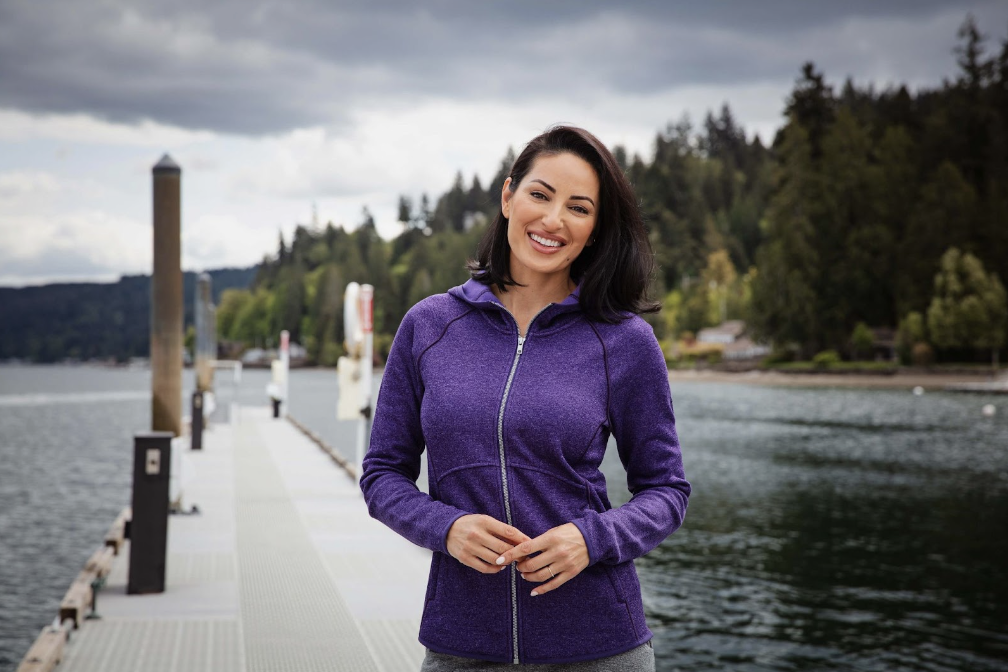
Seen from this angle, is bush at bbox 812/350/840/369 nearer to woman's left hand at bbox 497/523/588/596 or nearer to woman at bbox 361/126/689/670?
woman at bbox 361/126/689/670

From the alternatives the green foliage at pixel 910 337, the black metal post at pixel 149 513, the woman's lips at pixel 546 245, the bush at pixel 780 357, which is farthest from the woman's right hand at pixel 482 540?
the bush at pixel 780 357

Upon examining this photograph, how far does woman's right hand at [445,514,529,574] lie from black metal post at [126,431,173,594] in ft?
16.5

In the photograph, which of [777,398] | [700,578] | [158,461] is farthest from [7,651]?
[777,398]

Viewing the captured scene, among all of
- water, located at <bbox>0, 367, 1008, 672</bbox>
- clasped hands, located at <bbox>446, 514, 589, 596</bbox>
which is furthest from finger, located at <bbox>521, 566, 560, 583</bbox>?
water, located at <bbox>0, 367, 1008, 672</bbox>

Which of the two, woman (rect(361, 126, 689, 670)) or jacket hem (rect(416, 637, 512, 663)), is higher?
woman (rect(361, 126, 689, 670))

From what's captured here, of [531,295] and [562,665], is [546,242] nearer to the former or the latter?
[531,295]

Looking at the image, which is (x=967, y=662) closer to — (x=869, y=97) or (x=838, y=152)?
(x=838, y=152)

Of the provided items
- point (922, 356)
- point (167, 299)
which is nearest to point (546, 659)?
point (167, 299)

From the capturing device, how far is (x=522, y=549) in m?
1.67

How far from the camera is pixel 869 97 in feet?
383

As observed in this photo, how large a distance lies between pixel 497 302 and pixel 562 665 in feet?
2.14

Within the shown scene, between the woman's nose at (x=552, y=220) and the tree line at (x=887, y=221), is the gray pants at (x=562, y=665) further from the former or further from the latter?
the tree line at (x=887, y=221)

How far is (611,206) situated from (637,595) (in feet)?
2.37

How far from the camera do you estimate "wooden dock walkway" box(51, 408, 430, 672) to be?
5344mm
